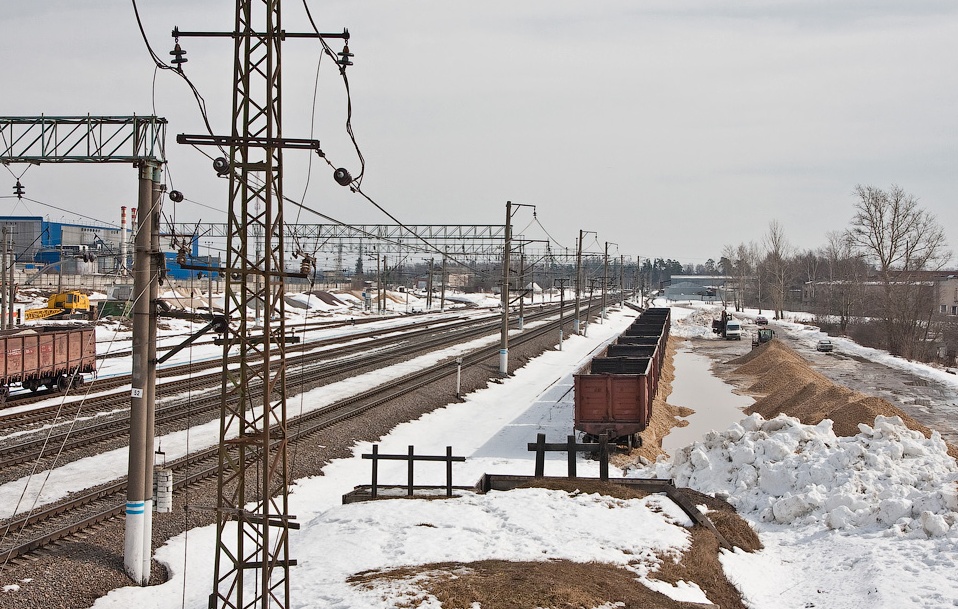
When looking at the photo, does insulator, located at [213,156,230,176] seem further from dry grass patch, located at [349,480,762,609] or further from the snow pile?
the snow pile

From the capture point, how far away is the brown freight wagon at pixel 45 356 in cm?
2533

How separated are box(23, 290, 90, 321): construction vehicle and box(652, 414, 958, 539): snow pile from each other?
47.4 meters

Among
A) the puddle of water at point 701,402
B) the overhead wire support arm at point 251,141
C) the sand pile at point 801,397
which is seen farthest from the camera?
the puddle of water at point 701,402

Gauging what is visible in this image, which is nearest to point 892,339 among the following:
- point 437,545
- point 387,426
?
point 387,426

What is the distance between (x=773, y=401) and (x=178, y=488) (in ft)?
91.0

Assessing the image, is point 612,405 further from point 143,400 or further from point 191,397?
point 191,397

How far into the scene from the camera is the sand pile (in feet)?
82.5

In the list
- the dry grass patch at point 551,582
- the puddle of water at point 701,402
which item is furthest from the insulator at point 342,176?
the puddle of water at point 701,402

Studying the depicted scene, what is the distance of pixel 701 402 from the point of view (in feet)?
122

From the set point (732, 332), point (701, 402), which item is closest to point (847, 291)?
point (732, 332)

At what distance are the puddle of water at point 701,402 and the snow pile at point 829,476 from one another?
22.3 feet

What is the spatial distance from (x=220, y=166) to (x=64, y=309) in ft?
176

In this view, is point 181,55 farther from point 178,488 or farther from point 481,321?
point 481,321

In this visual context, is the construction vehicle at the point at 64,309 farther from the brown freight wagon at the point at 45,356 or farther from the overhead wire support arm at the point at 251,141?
the overhead wire support arm at the point at 251,141
